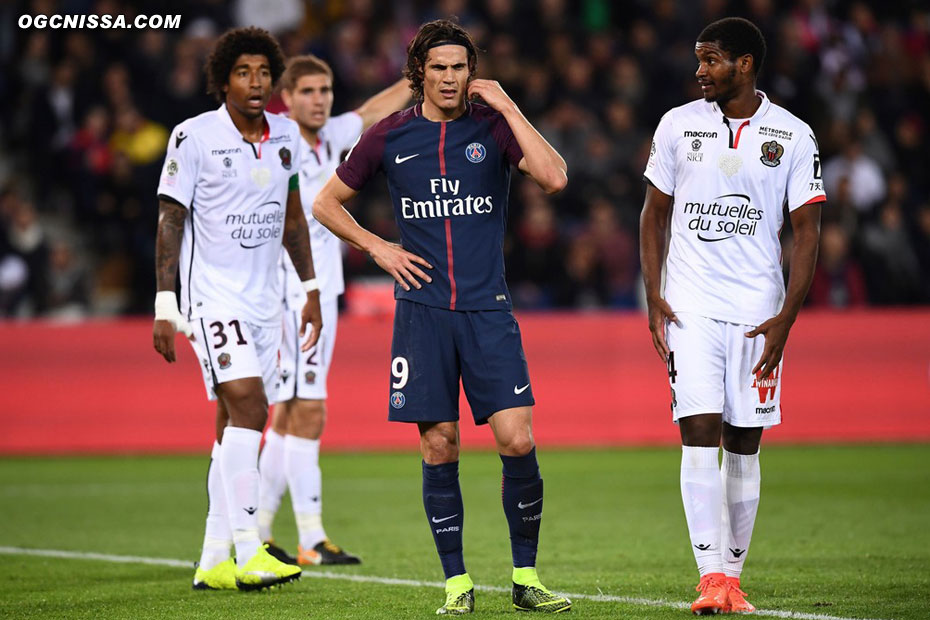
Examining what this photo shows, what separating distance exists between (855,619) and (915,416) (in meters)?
10.1

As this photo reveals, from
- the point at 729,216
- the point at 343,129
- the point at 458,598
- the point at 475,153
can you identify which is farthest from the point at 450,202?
the point at 343,129

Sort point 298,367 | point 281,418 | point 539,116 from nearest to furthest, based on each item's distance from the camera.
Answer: point 298,367
point 281,418
point 539,116

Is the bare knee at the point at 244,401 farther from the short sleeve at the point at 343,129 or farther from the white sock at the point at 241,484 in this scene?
the short sleeve at the point at 343,129

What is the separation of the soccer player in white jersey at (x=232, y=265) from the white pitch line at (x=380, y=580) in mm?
599

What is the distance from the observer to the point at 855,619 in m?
5.77

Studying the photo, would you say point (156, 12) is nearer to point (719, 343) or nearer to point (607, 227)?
point (607, 227)

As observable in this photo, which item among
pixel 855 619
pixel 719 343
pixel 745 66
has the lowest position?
pixel 855 619

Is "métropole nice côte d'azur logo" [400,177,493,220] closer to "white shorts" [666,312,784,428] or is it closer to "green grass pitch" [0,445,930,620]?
"white shorts" [666,312,784,428]

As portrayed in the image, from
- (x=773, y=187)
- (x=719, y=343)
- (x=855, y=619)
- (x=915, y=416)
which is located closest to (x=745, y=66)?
(x=773, y=187)

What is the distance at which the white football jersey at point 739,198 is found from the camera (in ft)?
20.4

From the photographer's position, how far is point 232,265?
23.9 feet

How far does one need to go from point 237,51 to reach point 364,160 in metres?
1.33

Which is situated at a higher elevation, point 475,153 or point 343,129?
point 343,129

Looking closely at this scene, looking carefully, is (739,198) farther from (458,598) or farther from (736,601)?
(458,598)
